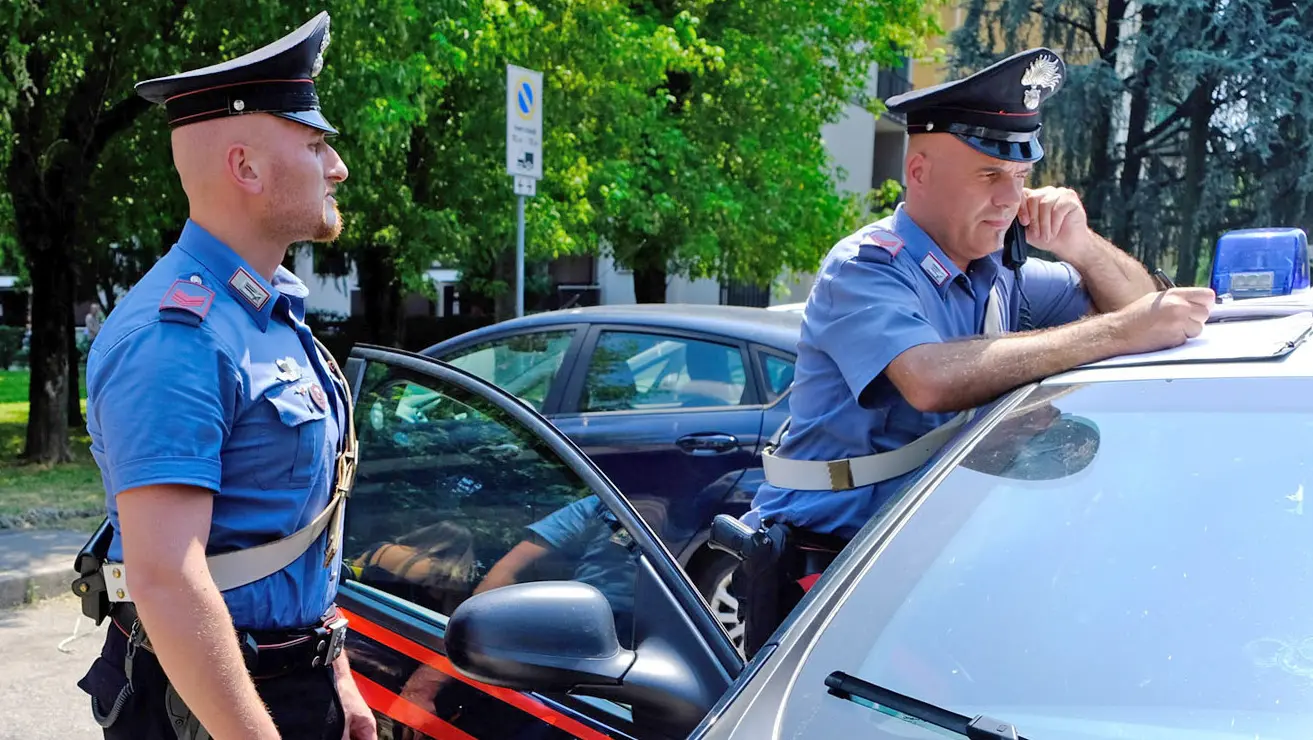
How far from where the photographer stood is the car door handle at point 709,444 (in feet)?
14.3

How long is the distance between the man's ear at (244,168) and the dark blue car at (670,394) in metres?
2.75

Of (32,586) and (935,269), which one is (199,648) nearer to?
(935,269)

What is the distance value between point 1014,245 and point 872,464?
1.91ft

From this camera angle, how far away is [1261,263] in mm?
2770

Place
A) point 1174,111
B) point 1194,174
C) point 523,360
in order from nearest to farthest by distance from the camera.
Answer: point 523,360 < point 1194,174 < point 1174,111

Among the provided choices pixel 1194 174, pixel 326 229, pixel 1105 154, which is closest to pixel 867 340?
pixel 326 229

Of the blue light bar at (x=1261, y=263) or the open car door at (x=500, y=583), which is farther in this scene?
the blue light bar at (x=1261, y=263)

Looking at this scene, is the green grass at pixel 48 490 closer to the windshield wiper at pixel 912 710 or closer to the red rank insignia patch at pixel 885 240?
the red rank insignia patch at pixel 885 240

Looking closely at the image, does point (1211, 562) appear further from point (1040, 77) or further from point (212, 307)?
point (212, 307)

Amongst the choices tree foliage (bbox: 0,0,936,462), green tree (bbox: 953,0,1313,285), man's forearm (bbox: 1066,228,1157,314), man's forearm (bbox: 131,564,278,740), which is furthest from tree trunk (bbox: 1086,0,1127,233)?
man's forearm (bbox: 131,564,278,740)

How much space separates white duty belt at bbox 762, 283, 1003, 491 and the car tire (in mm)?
1782

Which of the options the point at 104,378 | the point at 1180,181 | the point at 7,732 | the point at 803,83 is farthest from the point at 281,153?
the point at 1180,181

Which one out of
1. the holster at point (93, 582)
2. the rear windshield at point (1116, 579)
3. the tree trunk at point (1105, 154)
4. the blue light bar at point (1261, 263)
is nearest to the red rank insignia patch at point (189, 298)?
the holster at point (93, 582)

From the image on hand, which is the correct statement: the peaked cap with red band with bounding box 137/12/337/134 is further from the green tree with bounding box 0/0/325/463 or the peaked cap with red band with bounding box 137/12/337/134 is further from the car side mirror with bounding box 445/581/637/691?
the green tree with bounding box 0/0/325/463
